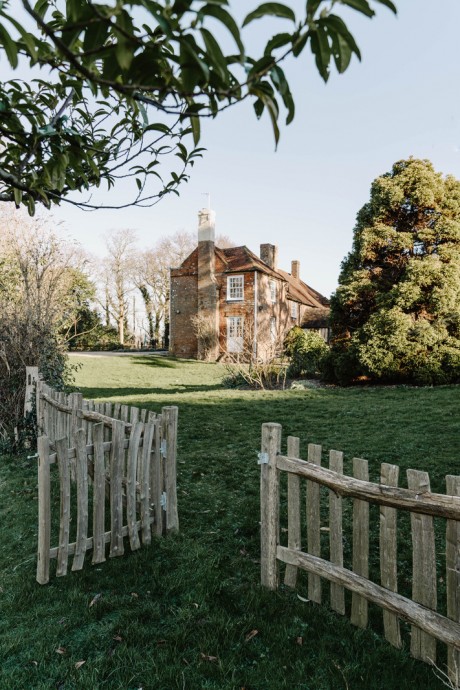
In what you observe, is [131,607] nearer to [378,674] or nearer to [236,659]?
[236,659]

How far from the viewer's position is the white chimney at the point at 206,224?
97.9 ft

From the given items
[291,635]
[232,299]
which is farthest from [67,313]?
[232,299]

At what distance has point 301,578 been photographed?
3.93 m

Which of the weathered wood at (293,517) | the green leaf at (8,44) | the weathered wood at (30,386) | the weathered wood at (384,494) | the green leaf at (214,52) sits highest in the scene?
the green leaf at (8,44)

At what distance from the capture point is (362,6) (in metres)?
1.09

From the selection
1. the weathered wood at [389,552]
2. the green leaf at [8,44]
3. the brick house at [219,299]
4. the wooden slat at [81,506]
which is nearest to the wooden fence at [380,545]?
the weathered wood at [389,552]

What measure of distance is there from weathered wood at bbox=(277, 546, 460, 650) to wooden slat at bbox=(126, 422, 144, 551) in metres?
1.44

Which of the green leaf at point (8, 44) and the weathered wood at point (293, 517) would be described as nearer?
the green leaf at point (8, 44)

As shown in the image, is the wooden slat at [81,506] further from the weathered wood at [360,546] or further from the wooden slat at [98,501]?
the weathered wood at [360,546]

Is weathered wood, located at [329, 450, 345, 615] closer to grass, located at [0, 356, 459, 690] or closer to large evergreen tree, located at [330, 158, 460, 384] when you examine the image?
grass, located at [0, 356, 459, 690]

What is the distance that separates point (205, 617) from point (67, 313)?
8.17 metres

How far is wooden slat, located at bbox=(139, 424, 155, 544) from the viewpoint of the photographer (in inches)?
172

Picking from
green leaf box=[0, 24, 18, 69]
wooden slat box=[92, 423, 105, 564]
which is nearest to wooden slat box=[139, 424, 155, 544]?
wooden slat box=[92, 423, 105, 564]

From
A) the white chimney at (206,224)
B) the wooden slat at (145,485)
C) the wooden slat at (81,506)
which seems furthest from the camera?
the white chimney at (206,224)
